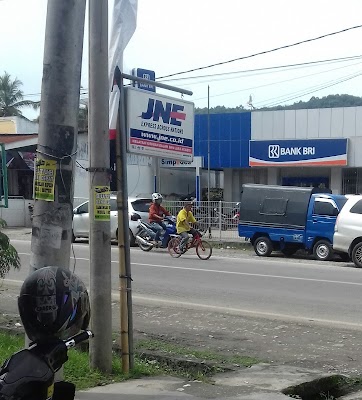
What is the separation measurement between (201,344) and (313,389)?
2.07 metres

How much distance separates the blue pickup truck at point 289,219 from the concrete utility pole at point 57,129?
1436 cm

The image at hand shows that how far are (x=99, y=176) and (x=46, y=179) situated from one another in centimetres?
92

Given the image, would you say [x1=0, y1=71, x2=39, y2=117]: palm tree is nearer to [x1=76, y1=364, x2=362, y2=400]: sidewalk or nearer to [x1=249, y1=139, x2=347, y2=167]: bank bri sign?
[x1=249, y1=139, x2=347, y2=167]: bank bri sign

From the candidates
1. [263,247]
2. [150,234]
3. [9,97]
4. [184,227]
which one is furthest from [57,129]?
[9,97]

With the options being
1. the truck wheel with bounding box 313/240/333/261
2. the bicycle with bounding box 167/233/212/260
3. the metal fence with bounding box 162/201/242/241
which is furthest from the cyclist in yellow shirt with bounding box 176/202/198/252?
the metal fence with bounding box 162/201/242/241

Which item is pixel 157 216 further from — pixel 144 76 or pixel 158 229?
pixel 144 76

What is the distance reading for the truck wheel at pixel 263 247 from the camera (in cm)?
1959

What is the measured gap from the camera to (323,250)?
18.6m

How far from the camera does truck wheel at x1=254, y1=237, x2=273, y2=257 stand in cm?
1959

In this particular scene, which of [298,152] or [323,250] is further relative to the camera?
[298,152]

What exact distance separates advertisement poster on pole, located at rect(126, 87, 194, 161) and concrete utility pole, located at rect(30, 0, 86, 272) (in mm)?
1215

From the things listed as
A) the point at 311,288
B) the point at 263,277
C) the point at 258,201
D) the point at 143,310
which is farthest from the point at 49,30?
the point at 258,201

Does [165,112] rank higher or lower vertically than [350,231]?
higher

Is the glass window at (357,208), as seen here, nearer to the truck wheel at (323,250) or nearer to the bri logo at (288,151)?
the truck wheel at (323,250)
